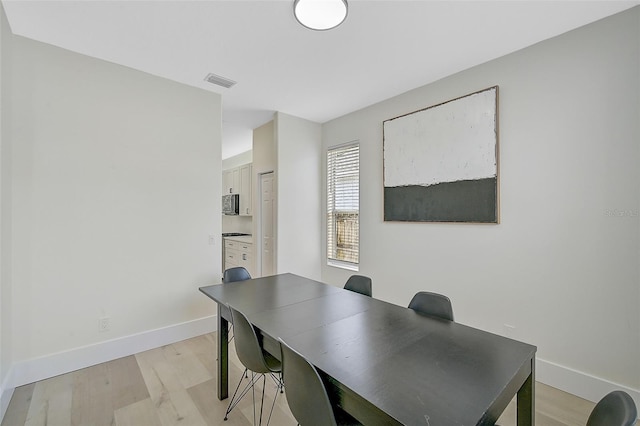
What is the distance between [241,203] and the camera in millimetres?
6359

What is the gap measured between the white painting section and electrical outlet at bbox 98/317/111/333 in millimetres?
3302

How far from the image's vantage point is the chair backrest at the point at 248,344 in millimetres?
1595

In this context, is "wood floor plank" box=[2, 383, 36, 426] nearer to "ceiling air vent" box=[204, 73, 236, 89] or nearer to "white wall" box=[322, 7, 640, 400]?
"ceiling air vent" box=[204, 73, 236, 89]

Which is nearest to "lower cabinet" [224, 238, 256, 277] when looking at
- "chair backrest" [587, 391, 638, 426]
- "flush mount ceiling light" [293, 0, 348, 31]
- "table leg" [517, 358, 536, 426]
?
"flush mount ceiling light" [293, 0, 348, 31]

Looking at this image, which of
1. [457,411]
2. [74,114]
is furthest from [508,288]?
[74,114]

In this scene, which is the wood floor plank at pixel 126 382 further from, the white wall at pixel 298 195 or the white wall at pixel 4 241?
the white wall at pixel 298 195

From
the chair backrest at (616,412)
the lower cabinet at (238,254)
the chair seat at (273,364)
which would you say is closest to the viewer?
the chair backrest at (616,412)

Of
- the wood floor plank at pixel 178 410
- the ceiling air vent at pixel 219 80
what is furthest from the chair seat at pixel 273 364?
the ceiling air vent at pixel 219 80

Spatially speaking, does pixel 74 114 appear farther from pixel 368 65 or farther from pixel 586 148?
pixel 586 148

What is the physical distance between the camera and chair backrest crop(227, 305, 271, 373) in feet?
5.23

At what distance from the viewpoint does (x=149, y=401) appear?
2123 millimetres

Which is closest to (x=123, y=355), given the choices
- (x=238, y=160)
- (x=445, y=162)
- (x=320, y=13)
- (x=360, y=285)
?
(x=360, y=285)

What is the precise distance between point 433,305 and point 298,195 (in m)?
2.71

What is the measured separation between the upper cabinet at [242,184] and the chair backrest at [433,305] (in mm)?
4295
